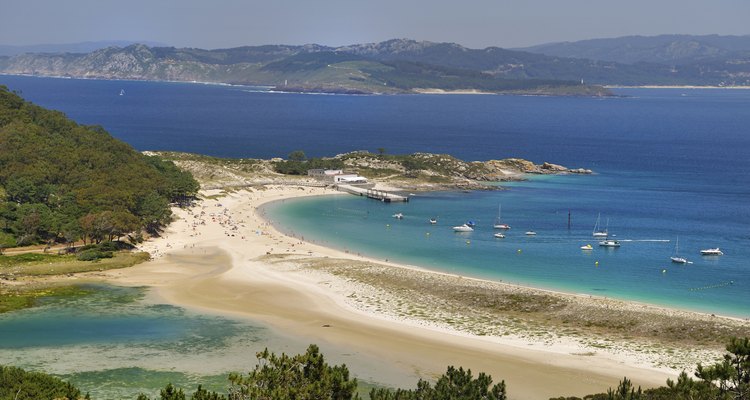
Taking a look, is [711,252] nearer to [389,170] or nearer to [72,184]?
[389,170]

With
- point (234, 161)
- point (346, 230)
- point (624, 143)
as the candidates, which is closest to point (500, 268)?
point (346, 230)

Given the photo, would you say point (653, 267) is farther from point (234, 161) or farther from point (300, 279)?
point (234, 161)

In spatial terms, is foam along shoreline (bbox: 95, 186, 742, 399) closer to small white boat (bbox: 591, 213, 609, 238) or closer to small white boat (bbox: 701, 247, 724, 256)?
small white boat (bbox: 701, 247, 724, 256)

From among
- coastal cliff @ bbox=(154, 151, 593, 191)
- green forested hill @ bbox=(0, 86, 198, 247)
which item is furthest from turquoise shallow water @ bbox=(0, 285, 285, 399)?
coastal cliff @ bbox=(154, 151, 593, 191)

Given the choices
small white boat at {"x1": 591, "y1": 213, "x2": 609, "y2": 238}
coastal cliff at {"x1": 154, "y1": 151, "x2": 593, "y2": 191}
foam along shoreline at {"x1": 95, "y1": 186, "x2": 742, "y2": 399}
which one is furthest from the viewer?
coastal cliff at {"x1": 154, "y1": 151, "x2": 593, "y2": 191}

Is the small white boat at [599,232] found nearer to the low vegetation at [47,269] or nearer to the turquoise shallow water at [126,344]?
the turquoise shallow water at [126,344]

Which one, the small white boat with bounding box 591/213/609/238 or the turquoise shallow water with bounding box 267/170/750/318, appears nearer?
the turquoise shallow water with bounding box 267/170/750/318
